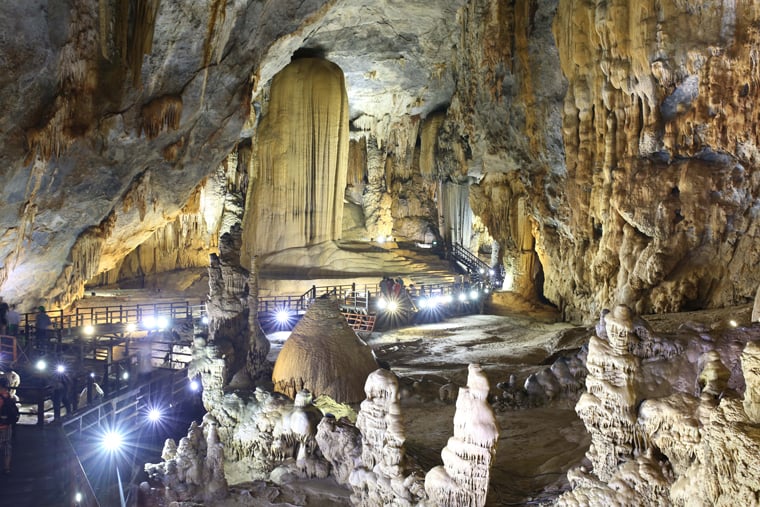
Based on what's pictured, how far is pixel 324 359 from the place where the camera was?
382 inches

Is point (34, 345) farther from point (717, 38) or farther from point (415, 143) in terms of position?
point (415, 143)

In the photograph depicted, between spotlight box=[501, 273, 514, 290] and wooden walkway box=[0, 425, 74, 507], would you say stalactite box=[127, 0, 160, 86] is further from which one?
Answer: spotlight box=[501, 273, 514, 290]

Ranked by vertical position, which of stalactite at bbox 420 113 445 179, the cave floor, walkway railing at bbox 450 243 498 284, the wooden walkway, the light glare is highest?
stalactite at bbox 420 113 445 179

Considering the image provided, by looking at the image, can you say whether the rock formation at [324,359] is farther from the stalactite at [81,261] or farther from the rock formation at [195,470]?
the stalactite at [81,261]

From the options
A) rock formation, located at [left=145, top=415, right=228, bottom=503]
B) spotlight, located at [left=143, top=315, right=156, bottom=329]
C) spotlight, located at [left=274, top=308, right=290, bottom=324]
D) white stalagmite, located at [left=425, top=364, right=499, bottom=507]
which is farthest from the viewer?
spotlight, located at [left=274, top=308, right=290, bottom=324]

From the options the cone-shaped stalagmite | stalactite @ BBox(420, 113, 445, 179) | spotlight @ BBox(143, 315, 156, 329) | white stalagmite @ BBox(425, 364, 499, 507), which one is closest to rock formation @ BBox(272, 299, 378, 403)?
white stalagmite @ BBox(425, 364, 499, 507)

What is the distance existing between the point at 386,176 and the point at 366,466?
27.0 metres

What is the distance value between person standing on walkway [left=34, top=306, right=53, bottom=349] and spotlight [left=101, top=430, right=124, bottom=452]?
3.66m

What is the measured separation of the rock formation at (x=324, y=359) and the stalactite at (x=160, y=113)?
15.7ft

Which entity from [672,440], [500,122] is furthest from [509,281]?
[672,440]

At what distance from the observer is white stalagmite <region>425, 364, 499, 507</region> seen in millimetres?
5465

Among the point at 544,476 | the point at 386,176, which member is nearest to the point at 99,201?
the point at 544,476

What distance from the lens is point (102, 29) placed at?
9.09m

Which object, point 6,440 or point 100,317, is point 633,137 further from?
point 100,317
